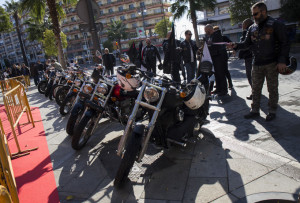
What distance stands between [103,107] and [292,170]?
2842 mm

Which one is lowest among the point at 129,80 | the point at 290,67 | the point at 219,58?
the point at 290,67

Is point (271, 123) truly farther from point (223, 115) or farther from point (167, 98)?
point (167, 98)

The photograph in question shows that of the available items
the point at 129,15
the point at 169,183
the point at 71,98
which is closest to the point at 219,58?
the point at 71,98

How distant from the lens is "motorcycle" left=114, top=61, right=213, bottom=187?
2.73 meters

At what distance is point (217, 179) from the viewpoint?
2.73 meters

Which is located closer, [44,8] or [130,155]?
[130,155]

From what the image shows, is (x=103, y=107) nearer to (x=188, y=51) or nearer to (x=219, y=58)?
(x=219, y=58)

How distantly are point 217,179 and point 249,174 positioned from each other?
0.36m

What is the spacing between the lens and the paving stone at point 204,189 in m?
2.45

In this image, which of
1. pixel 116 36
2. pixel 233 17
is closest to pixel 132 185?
pixel 233 17

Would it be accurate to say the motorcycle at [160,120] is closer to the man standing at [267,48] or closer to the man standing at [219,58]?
the man standing at [267,48]

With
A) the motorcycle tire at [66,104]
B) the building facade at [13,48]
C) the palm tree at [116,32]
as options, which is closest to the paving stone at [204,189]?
the motorcycle tire at [66,104]

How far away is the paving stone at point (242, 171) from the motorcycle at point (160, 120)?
67 cm

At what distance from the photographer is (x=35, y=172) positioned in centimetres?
370
